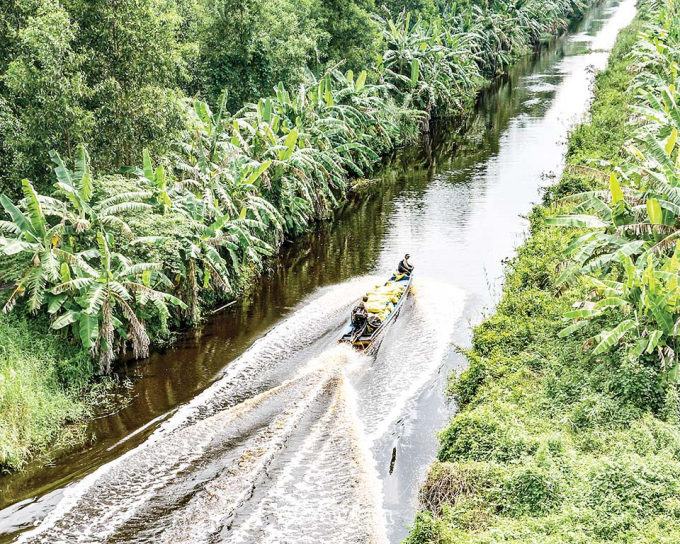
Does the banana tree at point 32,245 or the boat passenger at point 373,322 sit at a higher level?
the banana tree at point 32,245

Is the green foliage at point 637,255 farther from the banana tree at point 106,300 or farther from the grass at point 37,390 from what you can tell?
the grass at point 37,390

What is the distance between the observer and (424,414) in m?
15.9

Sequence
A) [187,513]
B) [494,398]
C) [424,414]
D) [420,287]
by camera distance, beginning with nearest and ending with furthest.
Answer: [187,513], [494,398], [424,414], [420,287]

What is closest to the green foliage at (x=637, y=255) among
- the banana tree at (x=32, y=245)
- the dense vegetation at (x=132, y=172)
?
the dense vegetation at (x=132, y=172)

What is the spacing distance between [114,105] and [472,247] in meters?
13.6

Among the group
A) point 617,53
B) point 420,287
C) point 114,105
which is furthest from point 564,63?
point 114,105

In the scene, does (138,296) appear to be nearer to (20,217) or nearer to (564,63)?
(20,217)

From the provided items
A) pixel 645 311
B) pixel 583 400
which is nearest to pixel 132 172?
pixel 583 400

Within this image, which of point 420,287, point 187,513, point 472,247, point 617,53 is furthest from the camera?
point 617,53

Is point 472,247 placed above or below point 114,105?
below

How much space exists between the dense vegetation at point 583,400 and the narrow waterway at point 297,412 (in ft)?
4.95

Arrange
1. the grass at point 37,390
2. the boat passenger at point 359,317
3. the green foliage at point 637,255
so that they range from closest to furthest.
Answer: the green foliage at point 637,255 → the grass at point 37,390 → the boat passenger at point 359,317

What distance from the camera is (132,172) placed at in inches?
776

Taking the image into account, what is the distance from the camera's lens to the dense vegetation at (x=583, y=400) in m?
10.4
